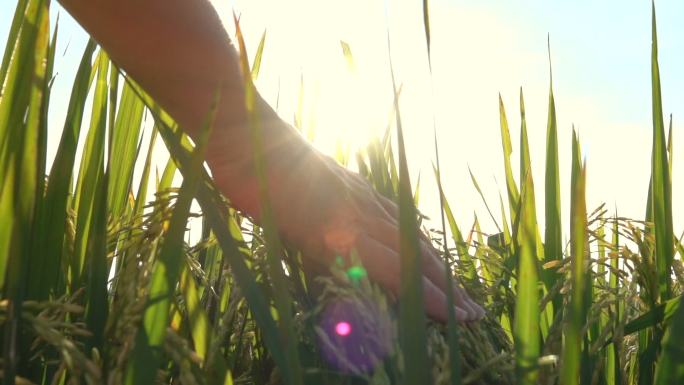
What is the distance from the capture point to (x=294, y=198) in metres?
1.15

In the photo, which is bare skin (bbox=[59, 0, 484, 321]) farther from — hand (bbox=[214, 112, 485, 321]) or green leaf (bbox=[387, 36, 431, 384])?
green leaf (bbox=[387, 36, 431, 384])

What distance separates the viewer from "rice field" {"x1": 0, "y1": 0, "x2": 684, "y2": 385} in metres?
0.61

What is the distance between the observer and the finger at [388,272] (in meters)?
1.03

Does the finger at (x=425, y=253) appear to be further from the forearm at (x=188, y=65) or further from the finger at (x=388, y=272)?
the forearm at (x=188, y=65)

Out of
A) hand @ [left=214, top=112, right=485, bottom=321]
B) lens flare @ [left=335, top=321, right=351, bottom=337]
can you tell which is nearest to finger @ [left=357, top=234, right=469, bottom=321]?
hand @ [left=214, top=112, right=485, bottom=321]

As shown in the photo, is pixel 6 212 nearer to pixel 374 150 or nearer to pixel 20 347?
pixel 20 347

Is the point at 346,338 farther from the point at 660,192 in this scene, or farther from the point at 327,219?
the point at 660,192

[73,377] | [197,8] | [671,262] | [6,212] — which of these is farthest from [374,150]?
[73,377]

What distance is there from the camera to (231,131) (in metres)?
1.12

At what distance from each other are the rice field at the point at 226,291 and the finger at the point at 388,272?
0.03 m

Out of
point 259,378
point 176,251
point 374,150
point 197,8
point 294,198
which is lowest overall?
point 259,378

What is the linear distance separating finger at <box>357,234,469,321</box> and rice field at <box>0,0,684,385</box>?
0.03 m

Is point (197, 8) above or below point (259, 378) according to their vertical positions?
above

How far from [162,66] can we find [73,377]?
59 centimetres
